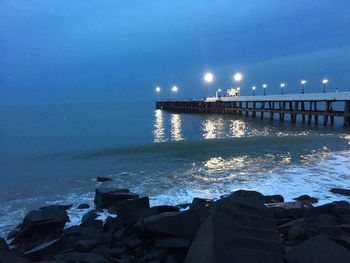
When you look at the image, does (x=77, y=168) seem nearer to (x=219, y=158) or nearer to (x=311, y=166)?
(x=219, y=158)

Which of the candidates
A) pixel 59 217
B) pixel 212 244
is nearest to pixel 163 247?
pixel 212 244

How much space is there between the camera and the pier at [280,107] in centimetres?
3788

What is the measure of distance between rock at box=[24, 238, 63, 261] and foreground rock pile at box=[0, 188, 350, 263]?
0.05 feet

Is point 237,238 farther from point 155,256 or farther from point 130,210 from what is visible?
point 130,210

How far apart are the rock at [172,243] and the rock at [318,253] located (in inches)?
59.9

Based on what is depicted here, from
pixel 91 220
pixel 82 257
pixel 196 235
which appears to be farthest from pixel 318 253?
pixel 91 220

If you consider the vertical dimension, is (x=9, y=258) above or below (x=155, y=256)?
above

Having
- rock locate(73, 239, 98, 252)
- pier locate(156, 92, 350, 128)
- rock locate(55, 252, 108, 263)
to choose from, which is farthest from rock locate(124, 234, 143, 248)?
pier locate(156, 92, 350, 128)

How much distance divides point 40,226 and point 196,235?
14.4 feet

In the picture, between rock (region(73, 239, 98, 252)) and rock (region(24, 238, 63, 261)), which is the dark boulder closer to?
rock (region(73, 239, 98, 252))

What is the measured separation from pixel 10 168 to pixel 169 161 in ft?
29.0

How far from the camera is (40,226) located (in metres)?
8.23

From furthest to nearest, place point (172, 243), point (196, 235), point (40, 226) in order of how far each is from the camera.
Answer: point (40, 226), point (172, 243), point (196, 235)

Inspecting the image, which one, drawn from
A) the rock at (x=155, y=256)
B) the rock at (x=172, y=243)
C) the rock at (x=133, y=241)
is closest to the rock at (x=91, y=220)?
the rock at (x=133, y=241)
